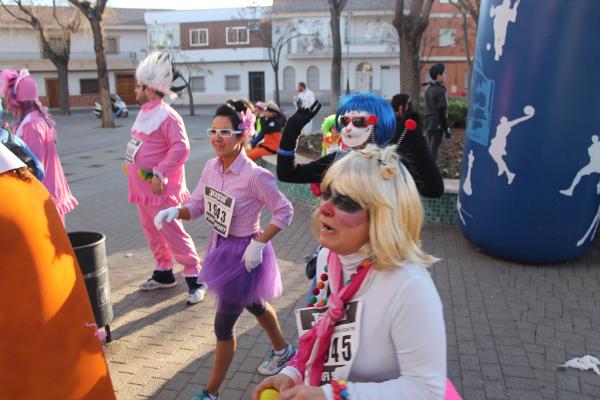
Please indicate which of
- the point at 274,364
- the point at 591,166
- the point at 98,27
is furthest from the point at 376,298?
the point at 98,27

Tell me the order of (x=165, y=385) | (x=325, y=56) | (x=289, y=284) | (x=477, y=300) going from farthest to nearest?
(x=325, y=56), (x=289, y=284), (x=477, y=300), (x=165, y=385)

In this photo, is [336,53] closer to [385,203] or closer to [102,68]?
[102,68]

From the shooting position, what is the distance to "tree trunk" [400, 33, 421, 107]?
10.2 m

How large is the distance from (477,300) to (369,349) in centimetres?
340

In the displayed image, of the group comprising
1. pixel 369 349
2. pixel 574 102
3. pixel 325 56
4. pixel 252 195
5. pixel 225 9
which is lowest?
pixel 369 349

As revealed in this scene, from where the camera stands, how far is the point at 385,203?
156 centimetres

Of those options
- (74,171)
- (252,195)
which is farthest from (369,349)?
(74,171)

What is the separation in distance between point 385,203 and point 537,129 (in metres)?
3.87

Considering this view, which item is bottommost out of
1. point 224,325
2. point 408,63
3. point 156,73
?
point 224,325

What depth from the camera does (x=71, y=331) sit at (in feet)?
6.41

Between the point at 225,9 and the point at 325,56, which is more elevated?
the point at 225,9

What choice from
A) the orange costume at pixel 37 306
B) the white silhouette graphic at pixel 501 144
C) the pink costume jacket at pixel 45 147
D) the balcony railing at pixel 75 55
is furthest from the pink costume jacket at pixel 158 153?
the balcony railing at pixel 75 55

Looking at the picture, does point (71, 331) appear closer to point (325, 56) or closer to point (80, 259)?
point (80, 259)

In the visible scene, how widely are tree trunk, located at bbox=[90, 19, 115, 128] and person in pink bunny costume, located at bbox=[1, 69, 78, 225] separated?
18242 mm
